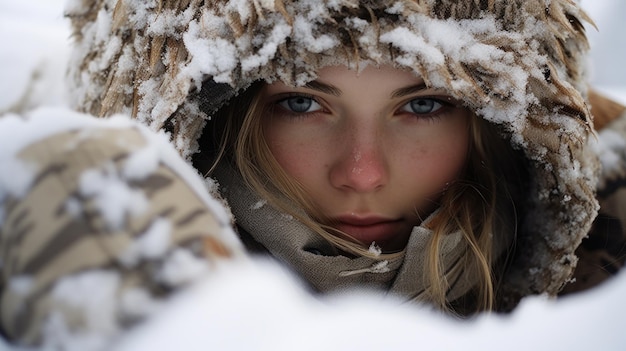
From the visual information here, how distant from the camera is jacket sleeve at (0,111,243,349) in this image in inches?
15.5

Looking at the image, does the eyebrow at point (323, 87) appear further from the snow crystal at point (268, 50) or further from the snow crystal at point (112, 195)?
the snow crystal at point (112, 195)

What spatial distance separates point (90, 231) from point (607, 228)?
3.82ft

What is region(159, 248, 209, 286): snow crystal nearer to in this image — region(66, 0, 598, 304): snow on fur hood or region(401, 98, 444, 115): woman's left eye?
region(66, 0, 598, 304): snow on fur hood

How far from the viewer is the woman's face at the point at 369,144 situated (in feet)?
2.96

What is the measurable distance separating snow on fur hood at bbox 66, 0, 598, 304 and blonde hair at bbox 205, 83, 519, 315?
142 millimetres

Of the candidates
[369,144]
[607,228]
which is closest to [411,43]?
[369,144]

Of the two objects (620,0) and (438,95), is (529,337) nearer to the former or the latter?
(438,95)

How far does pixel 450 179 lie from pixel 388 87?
0.89 feet

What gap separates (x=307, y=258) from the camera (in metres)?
0.95

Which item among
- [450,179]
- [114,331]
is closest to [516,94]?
[450,179]

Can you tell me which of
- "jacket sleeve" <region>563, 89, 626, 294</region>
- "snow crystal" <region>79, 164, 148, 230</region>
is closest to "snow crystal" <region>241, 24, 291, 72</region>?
"snow crystal" <region>79, 164, 148, 230</region>

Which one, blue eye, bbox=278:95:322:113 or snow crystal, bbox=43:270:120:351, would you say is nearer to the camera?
snow crystal, bbox=43:270:120:351

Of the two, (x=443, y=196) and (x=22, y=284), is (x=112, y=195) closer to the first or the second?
(x=22, y=284)

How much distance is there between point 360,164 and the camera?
3.02 ft
